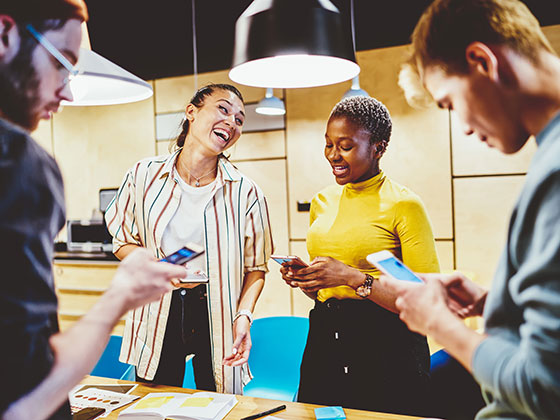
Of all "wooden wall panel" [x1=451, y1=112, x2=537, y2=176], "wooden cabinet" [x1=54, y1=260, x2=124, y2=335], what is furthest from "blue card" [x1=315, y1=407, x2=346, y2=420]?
"wooden cabinet" [x1=54, y1=260, x2=124, y2=335]

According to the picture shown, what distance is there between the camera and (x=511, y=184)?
3838 mm

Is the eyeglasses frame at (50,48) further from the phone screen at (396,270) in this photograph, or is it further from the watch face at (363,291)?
the watch face at (363,291)

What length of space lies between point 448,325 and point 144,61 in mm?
4448

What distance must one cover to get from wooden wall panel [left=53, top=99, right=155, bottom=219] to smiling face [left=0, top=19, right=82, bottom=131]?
15.0 ft

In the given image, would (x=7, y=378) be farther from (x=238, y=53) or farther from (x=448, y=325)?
(x=238, y=53)

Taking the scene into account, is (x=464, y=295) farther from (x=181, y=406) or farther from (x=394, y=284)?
(x=181, y=406)

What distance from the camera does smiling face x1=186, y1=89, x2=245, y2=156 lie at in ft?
6.10

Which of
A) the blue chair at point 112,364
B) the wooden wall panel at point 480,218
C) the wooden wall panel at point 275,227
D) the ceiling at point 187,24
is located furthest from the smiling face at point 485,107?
the wooden wall panel at point 275,227

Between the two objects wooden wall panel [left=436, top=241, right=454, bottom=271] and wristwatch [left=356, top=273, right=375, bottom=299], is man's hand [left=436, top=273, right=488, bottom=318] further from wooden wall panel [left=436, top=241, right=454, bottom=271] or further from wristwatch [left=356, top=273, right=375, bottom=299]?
wooden wall panel [left=436, top=241, right=454, bottom=271]

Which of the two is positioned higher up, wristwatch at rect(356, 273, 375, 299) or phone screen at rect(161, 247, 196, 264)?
phone screen at rect(161, 247, 196, 264)

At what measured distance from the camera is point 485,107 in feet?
2.37

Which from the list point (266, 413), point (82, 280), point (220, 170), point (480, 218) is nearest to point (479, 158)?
point (480, 218)

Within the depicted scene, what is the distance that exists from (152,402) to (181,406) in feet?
0.38

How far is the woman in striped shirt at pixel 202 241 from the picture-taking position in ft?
5.65
